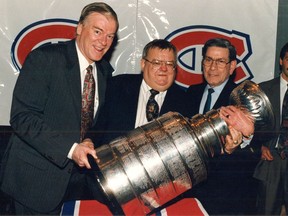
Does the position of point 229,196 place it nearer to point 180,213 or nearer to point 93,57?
point 180,213

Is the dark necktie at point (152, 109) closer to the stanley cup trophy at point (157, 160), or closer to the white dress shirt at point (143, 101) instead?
the white dress shirt at point (143, 101)

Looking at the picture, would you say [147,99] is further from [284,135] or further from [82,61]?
[284,135]

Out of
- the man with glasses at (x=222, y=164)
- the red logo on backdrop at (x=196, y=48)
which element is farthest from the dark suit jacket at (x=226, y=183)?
the red logo on backdrop at (x=196, y=48)

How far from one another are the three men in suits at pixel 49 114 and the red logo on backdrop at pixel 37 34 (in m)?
0.91

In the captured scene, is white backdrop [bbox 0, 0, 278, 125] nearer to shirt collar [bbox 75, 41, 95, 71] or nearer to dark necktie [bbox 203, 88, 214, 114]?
dark necktie [bbox 203, 88, 214, 114]

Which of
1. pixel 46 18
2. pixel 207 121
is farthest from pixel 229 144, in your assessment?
pixel 46 18

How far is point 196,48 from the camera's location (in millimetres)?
2850

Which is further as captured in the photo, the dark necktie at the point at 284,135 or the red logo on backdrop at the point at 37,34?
the red logo on backdrop at the point at 37,34

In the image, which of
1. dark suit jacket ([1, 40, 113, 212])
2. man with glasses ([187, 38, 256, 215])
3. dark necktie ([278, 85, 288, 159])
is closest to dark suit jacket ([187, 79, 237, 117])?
man with glasses ([187, 38, 256, 215])

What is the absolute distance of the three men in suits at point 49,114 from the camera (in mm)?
1698

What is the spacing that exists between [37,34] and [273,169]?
58.3 inches

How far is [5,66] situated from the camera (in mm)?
2725

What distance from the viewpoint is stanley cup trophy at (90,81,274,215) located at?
1357 mm

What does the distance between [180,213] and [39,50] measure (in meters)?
0.77
